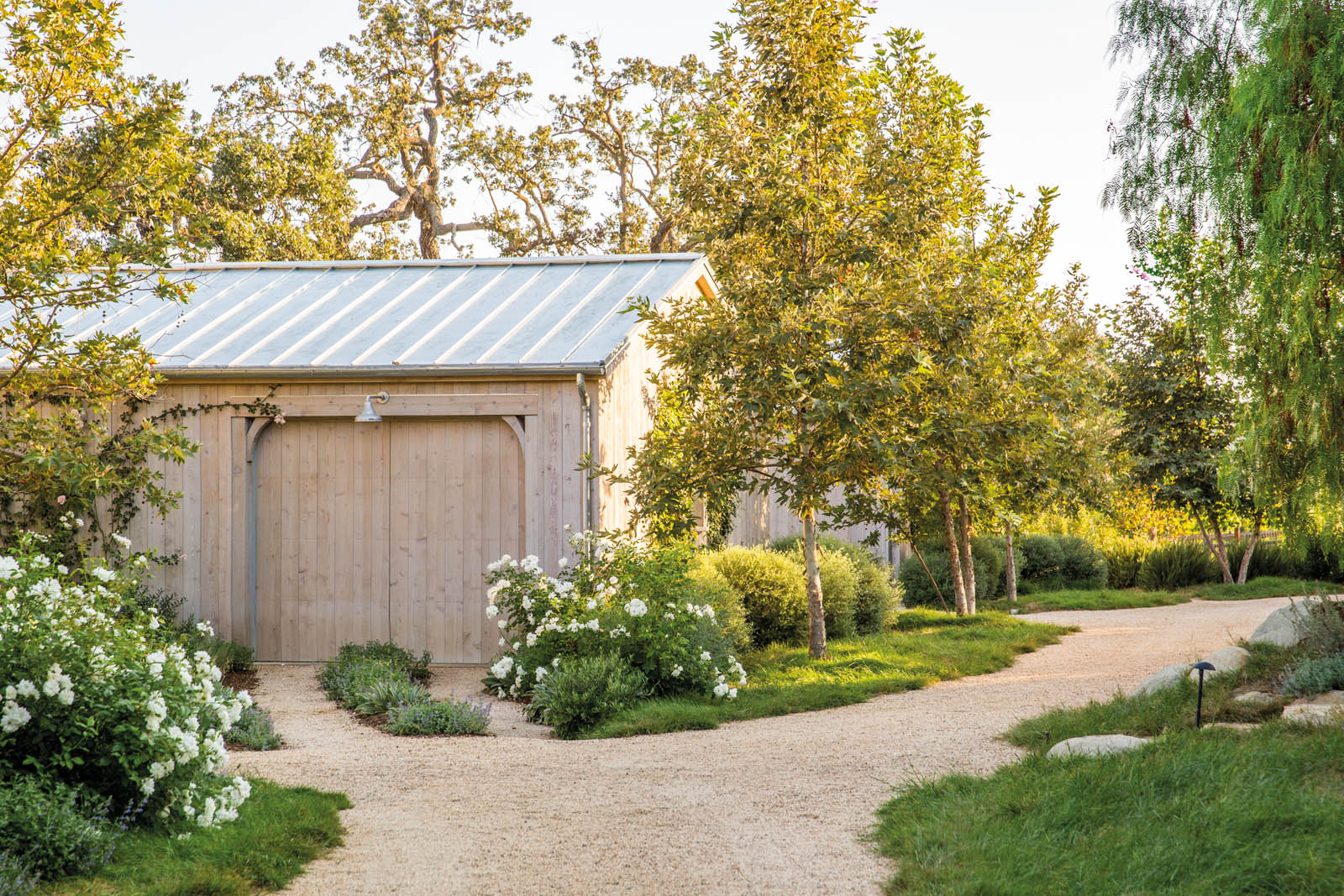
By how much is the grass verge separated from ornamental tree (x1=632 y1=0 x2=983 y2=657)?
3910 millimetres

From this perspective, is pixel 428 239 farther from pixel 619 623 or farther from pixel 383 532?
pixel 619 623

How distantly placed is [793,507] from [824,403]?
1.36 meters

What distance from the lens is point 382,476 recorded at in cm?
1010

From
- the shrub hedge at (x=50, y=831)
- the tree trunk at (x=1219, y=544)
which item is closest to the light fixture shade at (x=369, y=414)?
the shrub hedge at (x=50, y=831)

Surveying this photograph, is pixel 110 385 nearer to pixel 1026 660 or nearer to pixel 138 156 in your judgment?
pixel 138 156

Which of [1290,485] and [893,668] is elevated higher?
[1290,485]

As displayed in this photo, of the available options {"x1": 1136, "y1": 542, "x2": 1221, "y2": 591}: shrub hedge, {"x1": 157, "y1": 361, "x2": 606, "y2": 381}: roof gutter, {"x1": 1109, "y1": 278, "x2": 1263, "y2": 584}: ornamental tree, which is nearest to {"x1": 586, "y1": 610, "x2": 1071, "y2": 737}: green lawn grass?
{"x1": 157, "y1": 361, "x2": 606, "y2": 381}: roof gutter

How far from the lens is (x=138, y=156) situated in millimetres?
8195

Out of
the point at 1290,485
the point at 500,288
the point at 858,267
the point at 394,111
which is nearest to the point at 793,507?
the point at 858,267

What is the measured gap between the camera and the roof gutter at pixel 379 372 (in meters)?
9.52

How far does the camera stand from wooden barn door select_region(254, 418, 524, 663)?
9906mm

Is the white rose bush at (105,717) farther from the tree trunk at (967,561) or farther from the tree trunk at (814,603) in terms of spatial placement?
the tree trunk at (967,561)

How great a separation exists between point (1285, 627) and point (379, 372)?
771 cm

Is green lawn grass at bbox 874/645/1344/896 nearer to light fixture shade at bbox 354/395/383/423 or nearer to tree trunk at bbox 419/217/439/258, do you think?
light fixture shade at bbox 354/395/383/423
